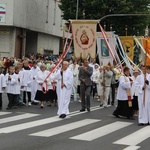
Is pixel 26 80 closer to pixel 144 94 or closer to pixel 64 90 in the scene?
pixel 64 90

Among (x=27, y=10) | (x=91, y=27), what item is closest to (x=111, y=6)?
(x=27, y=10)

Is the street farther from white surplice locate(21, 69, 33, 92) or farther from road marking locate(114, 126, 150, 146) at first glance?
white surplice locate(21, 69, 33, 92)

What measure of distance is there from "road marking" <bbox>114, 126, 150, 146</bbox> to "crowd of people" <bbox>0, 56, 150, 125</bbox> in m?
1.51

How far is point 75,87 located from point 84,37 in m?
5.10

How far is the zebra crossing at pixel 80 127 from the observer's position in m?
10.8

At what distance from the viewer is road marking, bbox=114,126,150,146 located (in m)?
10.5

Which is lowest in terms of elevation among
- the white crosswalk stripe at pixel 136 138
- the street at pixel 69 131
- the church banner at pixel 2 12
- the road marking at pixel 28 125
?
the white crosswalk stripe at pixel 136 138

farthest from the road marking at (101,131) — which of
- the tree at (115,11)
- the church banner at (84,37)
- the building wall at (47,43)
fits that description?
the building wall at (47,43)

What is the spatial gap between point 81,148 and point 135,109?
6378mm

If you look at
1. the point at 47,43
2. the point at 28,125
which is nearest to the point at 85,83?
the point at 28,125

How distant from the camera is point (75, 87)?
71.5 feet

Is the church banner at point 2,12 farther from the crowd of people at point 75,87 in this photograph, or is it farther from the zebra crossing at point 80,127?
the zebra crossing at point 80,127

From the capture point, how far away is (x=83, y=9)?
46.0 metres

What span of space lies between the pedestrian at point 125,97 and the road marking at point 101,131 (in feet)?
3.78
